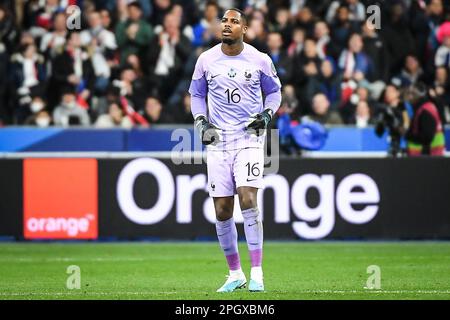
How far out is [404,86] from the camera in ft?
69.2

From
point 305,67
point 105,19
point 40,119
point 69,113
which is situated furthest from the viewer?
point 105,19

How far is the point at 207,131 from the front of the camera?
35.0 feet

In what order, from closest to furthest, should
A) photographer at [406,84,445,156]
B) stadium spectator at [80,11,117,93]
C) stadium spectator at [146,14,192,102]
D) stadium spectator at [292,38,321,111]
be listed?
photographer at [406,84,445,156]
stadium spectator at [292,38,321,111]
stadium spectator at [80,11,117,93]
stadium spectator at [146,14,192,102]

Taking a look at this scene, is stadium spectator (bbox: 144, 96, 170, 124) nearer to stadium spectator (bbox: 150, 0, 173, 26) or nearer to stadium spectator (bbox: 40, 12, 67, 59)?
stadium spectator (bbox: 40, 12, 67, 59)

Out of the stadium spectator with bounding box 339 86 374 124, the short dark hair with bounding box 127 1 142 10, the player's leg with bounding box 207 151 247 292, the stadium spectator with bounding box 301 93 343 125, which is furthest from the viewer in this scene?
the short dark hair with bounding box 127 1 142 10

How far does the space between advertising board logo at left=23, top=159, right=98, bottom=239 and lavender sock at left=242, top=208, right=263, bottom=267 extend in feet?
22.3

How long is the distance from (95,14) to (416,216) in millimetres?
7640

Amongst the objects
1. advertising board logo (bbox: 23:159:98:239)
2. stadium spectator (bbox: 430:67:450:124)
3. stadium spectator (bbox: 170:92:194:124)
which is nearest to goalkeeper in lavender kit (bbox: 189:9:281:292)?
advertising board logo (bbox: 23:159:98:239)

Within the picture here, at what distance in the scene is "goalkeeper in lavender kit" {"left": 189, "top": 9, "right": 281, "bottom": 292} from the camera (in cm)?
1066

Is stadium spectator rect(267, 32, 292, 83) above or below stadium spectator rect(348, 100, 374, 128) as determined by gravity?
above

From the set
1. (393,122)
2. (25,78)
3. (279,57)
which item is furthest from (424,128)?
(25,78)

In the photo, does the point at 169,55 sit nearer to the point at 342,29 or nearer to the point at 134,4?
the point at 134,4

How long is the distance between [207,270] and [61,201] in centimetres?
442

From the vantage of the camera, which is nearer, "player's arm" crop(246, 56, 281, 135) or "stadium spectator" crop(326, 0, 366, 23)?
"player's arm" crop(246, 56, 281, 135)
